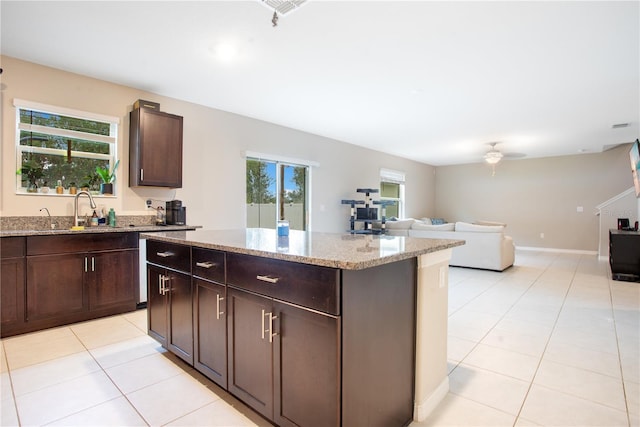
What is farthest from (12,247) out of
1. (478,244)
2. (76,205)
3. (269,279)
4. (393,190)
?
(393,190)

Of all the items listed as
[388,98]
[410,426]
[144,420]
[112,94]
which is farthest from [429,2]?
[112,94]

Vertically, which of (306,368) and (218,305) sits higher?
(218,305)

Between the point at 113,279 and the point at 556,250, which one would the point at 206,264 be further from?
the point at 556,250

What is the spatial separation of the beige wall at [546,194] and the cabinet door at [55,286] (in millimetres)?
9729

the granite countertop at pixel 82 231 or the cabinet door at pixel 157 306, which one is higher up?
the granite countertop at pixel 82 231

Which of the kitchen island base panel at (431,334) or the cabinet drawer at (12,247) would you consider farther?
the cabinet drawer at (12,247)

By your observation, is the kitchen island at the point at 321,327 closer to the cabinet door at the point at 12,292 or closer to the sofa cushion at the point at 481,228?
the cabinet door at the point at 12,292

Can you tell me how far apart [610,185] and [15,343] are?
440 inches

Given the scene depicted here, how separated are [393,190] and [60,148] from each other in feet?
24.0

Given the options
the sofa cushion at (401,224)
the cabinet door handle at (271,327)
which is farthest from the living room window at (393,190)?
the cabinet door handle at (271,327)

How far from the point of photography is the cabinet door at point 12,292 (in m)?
2.74

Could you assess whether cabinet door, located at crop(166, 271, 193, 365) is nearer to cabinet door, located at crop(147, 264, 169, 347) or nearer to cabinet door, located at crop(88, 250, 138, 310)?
cabinet door, located at crop(147, 264, 169, 347)

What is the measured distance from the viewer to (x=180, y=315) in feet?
7.25

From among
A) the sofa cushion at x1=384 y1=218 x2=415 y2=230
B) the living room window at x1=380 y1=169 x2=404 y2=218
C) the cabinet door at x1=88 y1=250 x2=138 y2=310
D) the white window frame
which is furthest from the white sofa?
the cabinet door at x1=88 y1=250 x2=138 y2=310
